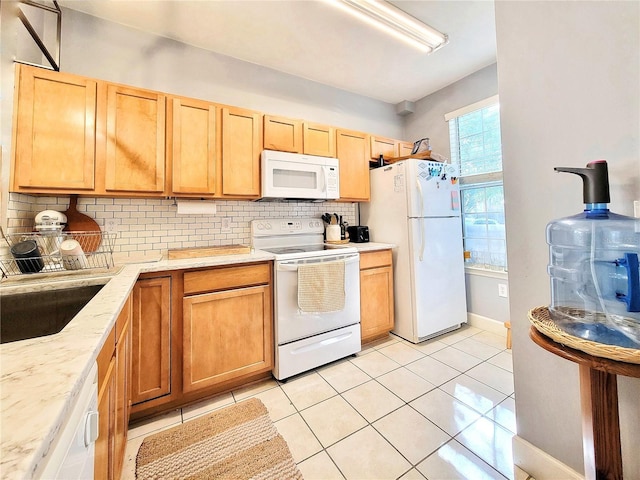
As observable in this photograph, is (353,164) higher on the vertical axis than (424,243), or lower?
higher

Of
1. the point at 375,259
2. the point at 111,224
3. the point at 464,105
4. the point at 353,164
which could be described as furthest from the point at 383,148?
the point at 111,224

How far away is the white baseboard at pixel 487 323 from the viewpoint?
257cm

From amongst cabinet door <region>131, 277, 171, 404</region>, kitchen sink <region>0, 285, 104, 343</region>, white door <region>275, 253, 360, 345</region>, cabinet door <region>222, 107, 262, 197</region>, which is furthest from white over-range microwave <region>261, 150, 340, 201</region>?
kitchen sink <region>0, 285, 104, 343</region>

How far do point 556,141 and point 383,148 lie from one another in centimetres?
201

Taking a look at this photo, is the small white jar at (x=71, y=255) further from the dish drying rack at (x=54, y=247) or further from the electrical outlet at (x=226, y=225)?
the electrical outlet at (x=226, y=225)

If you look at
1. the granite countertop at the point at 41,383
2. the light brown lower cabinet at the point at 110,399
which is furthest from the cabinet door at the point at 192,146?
the granite countertop at the point at 41,383

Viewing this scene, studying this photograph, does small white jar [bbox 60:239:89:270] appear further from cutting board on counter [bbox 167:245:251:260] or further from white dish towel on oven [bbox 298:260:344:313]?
white dish towel on oven [bbox 298:260:344:313]

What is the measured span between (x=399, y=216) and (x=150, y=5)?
8.40 feet

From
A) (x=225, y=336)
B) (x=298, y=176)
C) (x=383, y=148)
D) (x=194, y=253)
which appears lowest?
(x=225, y=336)

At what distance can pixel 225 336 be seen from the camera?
68.8 inches

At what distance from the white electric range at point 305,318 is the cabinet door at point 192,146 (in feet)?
2.00

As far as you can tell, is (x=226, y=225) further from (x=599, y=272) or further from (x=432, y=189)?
(x=599, y=272)

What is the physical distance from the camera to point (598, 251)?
0.86 meters

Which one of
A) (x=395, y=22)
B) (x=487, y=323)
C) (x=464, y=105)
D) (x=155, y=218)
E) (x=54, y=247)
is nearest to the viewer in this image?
(x=54, y=247)
